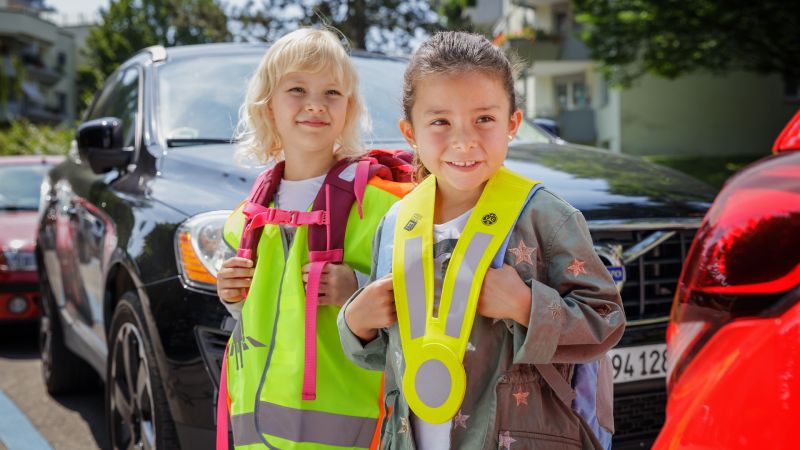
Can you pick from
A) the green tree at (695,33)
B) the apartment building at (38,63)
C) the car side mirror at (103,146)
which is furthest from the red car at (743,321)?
the apartment building at (38,63)

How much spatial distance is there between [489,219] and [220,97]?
8.03ft

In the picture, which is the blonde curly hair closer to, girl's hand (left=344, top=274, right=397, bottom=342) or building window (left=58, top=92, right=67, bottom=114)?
girl's hand (left=344, top=274, right=397, bottom=342)

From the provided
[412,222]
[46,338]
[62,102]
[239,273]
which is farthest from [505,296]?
[62,102]

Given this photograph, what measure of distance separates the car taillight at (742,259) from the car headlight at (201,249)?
134cm

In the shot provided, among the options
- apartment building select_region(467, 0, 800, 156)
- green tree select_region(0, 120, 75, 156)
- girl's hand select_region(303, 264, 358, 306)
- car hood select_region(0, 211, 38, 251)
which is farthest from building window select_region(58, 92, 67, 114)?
girl's hand select_region(303, 264, 358, 306)

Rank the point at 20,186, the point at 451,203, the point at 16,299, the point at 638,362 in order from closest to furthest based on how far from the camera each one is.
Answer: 1. the point at 451,203
2. the point at 638,362
3. the point at 16,299
4. the point at 20,186

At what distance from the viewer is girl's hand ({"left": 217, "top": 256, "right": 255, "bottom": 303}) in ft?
6.96

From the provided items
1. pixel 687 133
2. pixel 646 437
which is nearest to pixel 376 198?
pixel 646 437

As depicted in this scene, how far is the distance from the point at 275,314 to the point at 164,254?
956 mm

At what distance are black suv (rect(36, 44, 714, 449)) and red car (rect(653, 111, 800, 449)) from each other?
956mm

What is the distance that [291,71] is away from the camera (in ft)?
7.14

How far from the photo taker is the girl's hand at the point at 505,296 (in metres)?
1.59

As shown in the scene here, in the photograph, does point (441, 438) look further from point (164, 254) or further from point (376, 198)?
point (164, 254)

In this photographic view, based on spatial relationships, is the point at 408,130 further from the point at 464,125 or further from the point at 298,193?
the point at 298,193
